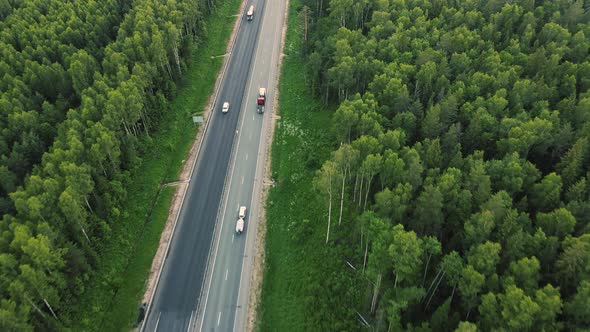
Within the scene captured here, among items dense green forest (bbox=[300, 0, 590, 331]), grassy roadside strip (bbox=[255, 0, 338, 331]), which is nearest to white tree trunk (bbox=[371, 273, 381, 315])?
dense green forest (bbox=[300, 0, 590, 331])

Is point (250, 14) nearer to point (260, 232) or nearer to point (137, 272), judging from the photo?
point (260, 232)

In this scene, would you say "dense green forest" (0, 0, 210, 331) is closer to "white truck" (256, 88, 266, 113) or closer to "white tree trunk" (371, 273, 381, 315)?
"white truck" (256, 88, 266, 113)

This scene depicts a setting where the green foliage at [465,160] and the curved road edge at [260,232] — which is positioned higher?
the green foliage at [465,160]

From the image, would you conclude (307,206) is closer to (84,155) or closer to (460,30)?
(84,155)

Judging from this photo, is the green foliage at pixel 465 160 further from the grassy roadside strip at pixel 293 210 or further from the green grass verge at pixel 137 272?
the green grass verge at pixel 137 272

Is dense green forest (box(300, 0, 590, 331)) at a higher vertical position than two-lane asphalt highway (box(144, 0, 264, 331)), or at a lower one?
higher

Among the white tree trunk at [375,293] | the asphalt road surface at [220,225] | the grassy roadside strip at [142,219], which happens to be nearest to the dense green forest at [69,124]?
the grassy roadside strip at [142,219]
